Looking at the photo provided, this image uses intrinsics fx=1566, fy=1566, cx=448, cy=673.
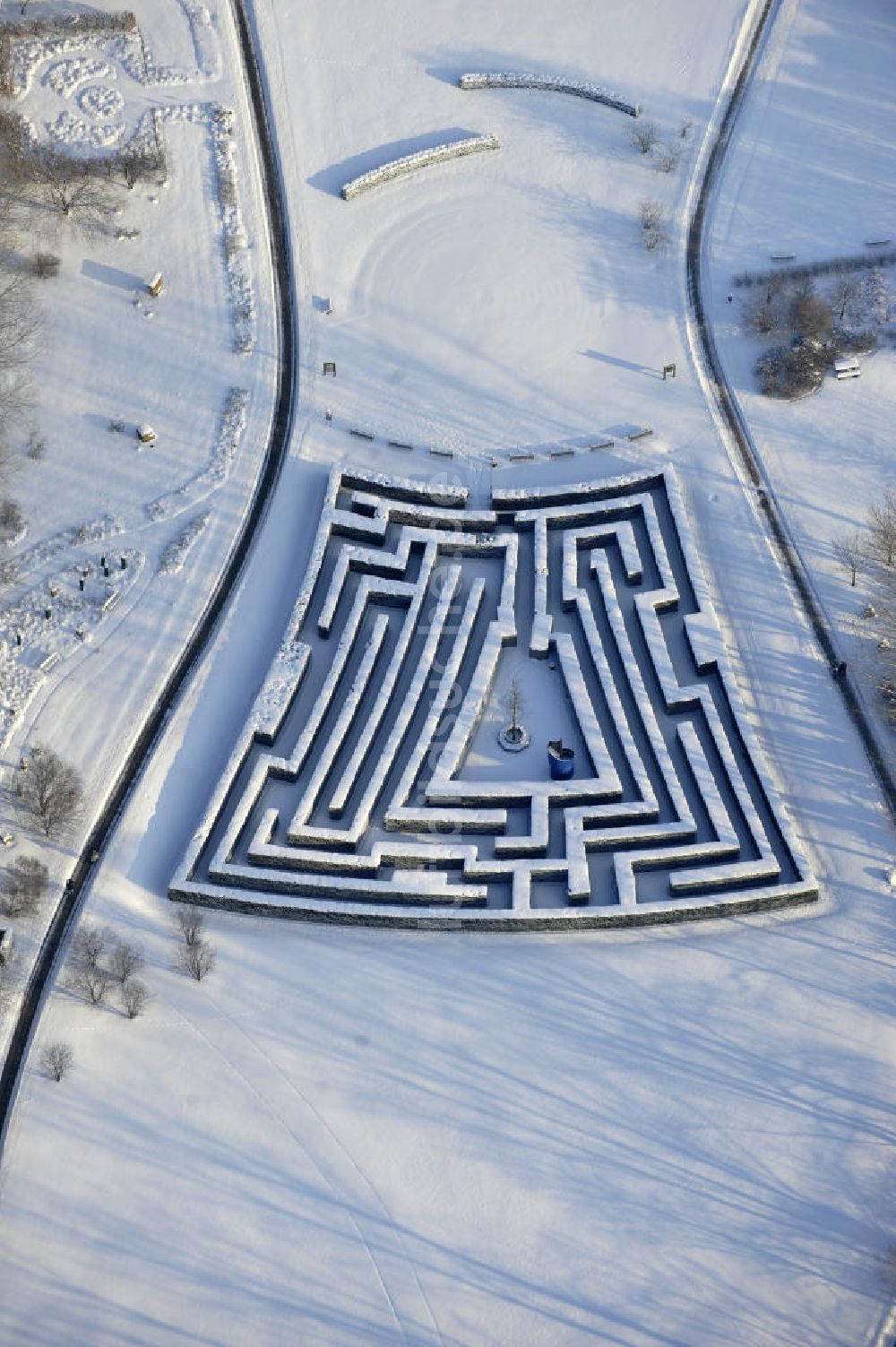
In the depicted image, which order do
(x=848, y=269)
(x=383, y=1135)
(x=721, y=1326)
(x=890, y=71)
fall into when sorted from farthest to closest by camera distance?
(x=890, y=71) → (x=848, y=269) → (x=383, y=1135) → (x=721, y=1326)

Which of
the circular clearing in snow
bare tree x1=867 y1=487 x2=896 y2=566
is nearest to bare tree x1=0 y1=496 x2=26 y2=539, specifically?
the circular clearing in snow

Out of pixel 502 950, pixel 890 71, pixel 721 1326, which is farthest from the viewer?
pixel 890 71

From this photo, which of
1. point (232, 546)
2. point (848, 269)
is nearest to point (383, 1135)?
point (232, 546)

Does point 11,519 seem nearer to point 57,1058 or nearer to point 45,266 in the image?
point 45,266

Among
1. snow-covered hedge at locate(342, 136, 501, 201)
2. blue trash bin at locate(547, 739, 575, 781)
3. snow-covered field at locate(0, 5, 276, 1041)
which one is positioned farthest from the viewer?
snow-covered hedge at locate(342, 136, 501, 201)

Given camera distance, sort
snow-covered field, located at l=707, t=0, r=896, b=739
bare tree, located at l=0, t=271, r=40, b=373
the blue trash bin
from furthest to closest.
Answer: bare tree, located at l=0, t=271, r=40, b=373, snow-covered field, located at l=707, t=0, r=896, b=739, the blue trash bin

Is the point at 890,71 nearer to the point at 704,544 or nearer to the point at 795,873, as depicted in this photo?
the point at 704,544

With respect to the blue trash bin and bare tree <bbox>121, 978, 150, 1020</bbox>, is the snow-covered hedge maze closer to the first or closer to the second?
the blue trash bin

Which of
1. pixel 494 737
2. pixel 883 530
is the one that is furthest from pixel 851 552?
pixel 494 737
